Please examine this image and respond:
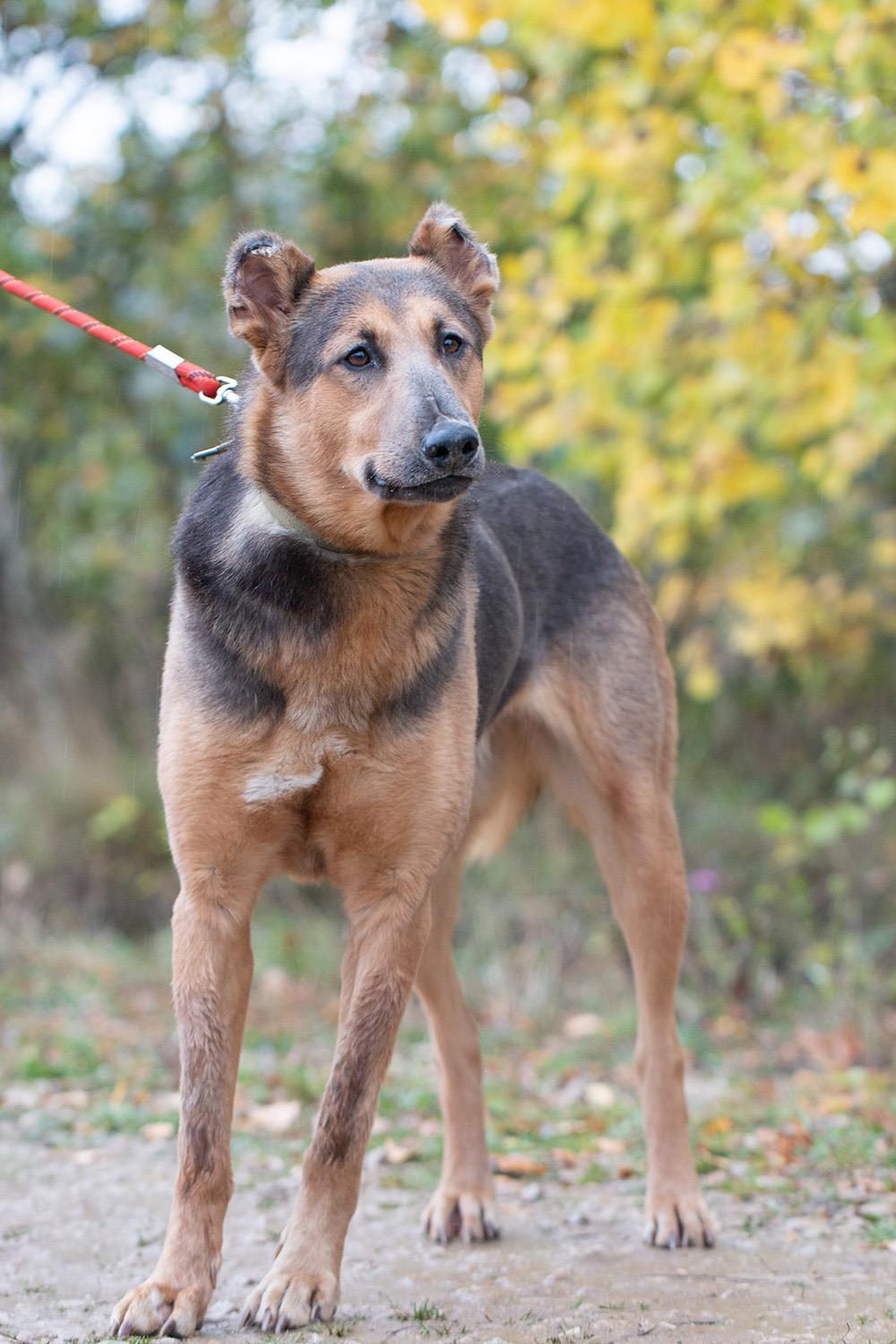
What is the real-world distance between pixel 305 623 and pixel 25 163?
8.51 meters

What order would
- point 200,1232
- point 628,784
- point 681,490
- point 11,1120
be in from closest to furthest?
1. point 200,1232
2. point 628,784
3. point 11,1120
4. point 681,490

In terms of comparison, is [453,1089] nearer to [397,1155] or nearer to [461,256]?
[397,1155]

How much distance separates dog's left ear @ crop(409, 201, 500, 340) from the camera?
4086 millimetres

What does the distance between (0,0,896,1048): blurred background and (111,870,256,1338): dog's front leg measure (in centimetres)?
157

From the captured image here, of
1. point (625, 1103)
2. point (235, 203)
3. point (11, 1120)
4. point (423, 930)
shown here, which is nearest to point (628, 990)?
point (625, 1103)

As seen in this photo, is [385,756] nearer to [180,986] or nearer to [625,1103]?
[180,986]

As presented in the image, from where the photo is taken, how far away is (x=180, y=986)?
351 cm

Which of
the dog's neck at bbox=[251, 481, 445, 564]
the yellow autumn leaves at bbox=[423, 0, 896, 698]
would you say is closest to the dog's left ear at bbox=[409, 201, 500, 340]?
the dog's neck at bbox=[251, 481, 445, 564]

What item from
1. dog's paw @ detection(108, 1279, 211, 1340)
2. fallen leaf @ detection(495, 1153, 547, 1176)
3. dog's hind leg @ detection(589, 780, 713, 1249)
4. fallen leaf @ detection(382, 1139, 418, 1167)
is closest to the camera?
dog's paw @ detection(108, 1279, 211, 1340)

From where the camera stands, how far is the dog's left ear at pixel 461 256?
409 cm

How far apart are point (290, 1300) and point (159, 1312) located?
Answer: 285 mm

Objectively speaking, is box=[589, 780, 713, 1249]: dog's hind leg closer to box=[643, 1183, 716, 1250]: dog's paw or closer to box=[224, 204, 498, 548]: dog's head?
box=[643, 1183, 716, 1250]: dog's paw

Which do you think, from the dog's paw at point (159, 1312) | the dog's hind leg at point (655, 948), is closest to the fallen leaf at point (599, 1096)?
the dog's hind leg at point (655, 948)

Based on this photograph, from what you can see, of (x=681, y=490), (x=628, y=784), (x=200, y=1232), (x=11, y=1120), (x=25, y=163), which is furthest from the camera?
(x=25, y=163)
